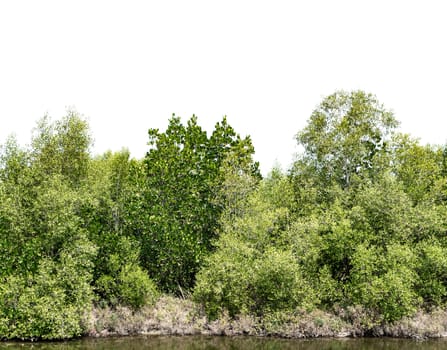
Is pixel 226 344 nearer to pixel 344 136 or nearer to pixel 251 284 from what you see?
pixel 251 284

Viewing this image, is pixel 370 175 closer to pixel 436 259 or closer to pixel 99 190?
pixel 436 259

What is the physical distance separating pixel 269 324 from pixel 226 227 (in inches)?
378

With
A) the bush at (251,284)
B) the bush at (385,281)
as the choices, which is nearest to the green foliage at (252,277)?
the bush at (251,284)

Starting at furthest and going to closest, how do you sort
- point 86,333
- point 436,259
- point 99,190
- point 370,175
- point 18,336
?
point 370,175 < point 99,190 < point 436,259 < point 86,333 < point 18,336

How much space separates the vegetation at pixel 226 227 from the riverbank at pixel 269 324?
10.5 inches

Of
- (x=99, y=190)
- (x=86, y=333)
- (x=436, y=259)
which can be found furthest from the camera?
(x=99, y=190)

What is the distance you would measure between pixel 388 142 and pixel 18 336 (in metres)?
38.7

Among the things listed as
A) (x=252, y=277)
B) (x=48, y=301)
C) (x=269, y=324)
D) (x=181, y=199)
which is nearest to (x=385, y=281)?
(x=269, y=324)

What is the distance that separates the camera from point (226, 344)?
37125mm

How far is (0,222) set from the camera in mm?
39969

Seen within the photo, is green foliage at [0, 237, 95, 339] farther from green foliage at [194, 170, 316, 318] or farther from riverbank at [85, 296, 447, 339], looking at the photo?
green foliage at [194, 170, 316, 318]

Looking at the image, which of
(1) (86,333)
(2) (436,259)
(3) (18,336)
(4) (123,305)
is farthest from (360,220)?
(3) (18,336)

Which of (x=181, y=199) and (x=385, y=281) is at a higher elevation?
(x=181, y=199)

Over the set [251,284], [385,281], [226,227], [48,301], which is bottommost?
[48,301]
